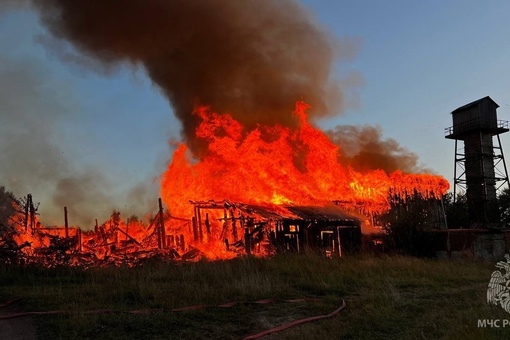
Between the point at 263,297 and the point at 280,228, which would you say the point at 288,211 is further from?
the point at 263,297

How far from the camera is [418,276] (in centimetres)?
1655

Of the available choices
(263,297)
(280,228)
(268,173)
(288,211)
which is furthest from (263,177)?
(263,297)

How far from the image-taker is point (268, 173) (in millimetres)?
27188

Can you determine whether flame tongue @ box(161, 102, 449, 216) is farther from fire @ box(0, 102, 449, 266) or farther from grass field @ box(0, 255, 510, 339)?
grass field @ box(0, 255, 510, 339)

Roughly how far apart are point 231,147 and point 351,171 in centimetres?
1032

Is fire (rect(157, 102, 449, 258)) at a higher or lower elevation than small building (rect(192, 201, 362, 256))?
higher

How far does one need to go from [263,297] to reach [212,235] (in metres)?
11.8

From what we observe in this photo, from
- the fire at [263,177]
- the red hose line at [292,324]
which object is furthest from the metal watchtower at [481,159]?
the red hose line at [292,324]

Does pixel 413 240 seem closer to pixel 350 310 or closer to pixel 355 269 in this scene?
pixel 355 269

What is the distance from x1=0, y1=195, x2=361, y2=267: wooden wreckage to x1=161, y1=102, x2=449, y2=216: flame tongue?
1591mm

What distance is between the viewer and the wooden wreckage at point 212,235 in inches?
815

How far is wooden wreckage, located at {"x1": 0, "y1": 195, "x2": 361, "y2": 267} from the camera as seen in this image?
20.7m

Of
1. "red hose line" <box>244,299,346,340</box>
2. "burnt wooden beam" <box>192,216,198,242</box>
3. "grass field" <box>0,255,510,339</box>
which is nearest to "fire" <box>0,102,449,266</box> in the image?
"burnt wooden beam" <box>192,216,198,242</box>

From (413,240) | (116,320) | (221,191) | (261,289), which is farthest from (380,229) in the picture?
(116,320)
